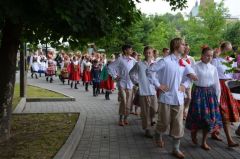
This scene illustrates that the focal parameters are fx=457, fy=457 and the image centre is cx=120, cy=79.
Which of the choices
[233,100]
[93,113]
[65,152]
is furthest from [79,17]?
[93,113]

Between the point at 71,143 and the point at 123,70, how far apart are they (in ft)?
10.6

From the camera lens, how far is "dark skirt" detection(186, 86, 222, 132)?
789 centimetres

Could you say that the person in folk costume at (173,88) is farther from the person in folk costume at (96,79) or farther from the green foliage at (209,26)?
the green foliage at (209,26)

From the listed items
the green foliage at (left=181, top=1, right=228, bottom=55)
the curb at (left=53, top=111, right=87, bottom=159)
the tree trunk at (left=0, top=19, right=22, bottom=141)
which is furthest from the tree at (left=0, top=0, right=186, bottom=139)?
the green foliage at (left=181, top=1, right=228, bottom=55)

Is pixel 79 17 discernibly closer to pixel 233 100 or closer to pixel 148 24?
pixel 233 100

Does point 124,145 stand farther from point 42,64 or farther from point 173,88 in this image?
point 42,64

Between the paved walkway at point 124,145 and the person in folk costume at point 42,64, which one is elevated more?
the person in folk costume at point 42,64

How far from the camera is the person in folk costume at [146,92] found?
9.16 m

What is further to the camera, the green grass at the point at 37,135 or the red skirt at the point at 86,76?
the red skirt at the point at 86,76

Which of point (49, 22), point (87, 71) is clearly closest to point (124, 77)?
point (49, 22)

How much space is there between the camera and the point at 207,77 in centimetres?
802

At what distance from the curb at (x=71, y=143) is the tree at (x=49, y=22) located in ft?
4.04

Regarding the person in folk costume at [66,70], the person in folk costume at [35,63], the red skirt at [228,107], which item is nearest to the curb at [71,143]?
the red skirt at [228,107]

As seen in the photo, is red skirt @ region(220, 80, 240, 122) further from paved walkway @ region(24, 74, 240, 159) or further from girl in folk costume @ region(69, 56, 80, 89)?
girl in folk costume @ region(69, 56, 80, 89)
